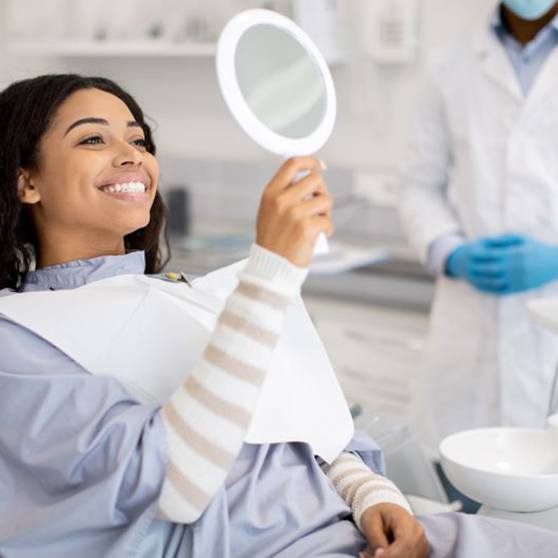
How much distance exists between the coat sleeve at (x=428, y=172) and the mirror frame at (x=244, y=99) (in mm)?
1239

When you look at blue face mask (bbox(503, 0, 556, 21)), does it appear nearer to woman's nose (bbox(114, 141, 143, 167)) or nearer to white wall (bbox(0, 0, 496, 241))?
white wall (bbox(0, 0, 496, 241))

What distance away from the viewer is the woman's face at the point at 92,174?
4.62 ft

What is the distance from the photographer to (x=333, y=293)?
3.08 m

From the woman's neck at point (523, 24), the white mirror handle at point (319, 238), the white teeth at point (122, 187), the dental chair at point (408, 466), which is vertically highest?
the woman's neck at point (523, 24)

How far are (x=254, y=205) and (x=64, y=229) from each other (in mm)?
2242

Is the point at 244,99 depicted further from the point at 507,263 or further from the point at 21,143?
the point at 507,263

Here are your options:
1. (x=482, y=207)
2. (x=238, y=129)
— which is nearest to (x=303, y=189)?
(x=482, y=207)

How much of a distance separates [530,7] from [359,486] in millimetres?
1267

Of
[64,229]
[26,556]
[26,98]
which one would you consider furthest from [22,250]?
[26,556]

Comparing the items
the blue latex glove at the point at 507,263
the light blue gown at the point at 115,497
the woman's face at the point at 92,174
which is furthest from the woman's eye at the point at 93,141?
the blue latex glove at the point at 507,263

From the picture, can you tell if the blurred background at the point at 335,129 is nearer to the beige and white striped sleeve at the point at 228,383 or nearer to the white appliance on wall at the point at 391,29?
the white appliance on wall at the point at 391,29

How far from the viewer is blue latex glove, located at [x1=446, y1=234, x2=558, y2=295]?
2.19 metres

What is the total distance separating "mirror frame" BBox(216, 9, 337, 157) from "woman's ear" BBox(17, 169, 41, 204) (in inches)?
17.8

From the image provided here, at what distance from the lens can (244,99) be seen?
115cm
